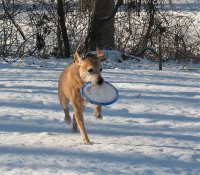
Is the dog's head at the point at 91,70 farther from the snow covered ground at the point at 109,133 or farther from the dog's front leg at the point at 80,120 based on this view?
the snow covered ground at the point at 109,133

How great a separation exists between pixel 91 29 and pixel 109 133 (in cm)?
919

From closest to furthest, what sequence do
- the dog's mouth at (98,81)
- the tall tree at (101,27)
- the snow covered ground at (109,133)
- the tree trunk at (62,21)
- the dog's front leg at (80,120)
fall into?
the snow covered ground at (109,133), the dog's mouth at (98,81), the dog's front leg at (80,120), the tree trunk at (62,21), the tall tree at (101,27)

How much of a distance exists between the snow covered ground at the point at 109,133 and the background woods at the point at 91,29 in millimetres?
5173

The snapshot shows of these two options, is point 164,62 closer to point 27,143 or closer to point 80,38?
point 80,38

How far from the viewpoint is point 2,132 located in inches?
223

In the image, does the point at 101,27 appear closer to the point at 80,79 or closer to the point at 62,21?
the point at 62,21

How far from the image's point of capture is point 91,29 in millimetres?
14719

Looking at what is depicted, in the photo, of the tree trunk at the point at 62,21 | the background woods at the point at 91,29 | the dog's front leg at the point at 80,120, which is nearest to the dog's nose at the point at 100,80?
the dog's front leg at the point at 80,120

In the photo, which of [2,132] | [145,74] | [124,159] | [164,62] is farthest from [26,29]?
[124,159]

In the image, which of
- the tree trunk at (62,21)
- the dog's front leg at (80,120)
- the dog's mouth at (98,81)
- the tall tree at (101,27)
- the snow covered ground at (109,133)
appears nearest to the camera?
the snow covered ground at (109,133)

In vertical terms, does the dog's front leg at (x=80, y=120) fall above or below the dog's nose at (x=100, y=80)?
below

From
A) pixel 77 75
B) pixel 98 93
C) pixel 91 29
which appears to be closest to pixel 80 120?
pixel 98 93

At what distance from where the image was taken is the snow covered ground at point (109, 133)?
4543mm

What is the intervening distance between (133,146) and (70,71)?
100 centimetres
